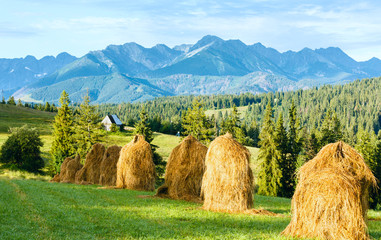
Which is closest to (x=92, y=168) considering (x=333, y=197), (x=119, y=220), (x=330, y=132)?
(x=119, y=220)

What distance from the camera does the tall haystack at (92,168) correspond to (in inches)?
1337

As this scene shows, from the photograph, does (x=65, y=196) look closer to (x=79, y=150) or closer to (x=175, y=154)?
(x=175, y=154)

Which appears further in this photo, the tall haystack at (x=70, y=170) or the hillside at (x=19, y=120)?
the hillside at (x=19, y=120)

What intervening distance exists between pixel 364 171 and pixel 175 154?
12.1 m

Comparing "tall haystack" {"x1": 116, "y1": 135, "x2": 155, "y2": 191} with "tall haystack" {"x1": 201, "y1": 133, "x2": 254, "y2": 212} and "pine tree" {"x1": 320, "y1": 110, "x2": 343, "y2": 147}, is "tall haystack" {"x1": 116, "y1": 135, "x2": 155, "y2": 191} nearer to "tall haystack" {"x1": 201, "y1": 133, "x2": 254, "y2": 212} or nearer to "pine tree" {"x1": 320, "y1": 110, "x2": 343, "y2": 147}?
"tall haystack" {"x1": 201, "y1": 133, "x2": 254, "y2": 212}

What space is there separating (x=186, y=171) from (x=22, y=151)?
142 feet

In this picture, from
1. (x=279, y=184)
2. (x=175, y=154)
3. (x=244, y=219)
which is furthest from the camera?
(x=279, y=184)

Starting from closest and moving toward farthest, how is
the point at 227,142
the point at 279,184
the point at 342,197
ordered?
1. the point at 342,197
2. the point at 227,142
3. the point at 279,184

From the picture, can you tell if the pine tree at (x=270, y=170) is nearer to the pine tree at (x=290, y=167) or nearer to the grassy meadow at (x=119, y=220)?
the pine tree at (x=290, y=167)

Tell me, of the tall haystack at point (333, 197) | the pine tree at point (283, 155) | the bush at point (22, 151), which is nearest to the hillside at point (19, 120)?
the bush at point (22, 151)

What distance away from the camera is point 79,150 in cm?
5322

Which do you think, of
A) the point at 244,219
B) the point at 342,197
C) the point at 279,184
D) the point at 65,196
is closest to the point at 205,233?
the point at 244,219

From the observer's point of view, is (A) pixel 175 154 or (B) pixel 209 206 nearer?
(B) pixel 209 206

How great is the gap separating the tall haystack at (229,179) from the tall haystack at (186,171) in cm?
405
